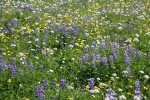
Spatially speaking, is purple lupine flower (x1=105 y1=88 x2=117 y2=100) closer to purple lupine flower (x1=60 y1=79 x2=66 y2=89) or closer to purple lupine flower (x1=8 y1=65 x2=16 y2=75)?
purple lupine flower (x1=60 y1=79 x2=66 y2=89)

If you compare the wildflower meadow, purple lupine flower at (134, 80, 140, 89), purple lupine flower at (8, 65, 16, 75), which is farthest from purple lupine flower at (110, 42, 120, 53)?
purple lupine flower at (8, 65, 16, 75)

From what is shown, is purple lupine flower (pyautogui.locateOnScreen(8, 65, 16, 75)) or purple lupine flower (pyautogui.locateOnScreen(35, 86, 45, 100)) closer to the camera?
purple lupine flower (pyautogui.locateOnScreen(35, 86, 45, 100))

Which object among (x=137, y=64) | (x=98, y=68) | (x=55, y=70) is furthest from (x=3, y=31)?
(x=137, y=64)

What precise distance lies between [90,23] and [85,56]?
2.90 m

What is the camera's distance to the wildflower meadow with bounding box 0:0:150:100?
646cm

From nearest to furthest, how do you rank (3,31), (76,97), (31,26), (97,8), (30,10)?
1. (76,97)
2. (3,31)
3. (31,26)
4. (30,10)
5. (97,8)

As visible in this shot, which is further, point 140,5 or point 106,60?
point 140,5

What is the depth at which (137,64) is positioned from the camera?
7598 millimetres

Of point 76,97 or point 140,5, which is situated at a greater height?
point 76,97

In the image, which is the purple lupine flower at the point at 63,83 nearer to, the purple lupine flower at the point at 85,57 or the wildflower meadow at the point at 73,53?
the wildflower meadow at the point at 73,53

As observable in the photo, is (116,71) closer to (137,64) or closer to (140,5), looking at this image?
(137,64)

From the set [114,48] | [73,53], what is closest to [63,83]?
[73,53]

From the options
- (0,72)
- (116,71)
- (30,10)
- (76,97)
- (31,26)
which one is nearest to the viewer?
(76,97)

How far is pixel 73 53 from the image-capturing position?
8.12 m
